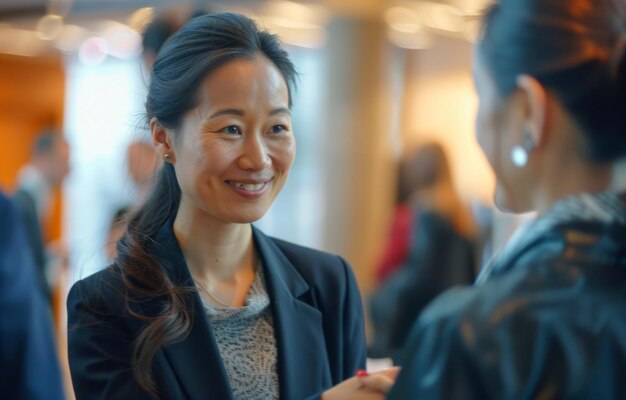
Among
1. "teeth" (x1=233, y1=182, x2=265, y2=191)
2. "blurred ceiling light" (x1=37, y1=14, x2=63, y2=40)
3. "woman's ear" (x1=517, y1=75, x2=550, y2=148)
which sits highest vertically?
"blurred ceiling light" (x1=37, y1=14, x2=63, y2=40)

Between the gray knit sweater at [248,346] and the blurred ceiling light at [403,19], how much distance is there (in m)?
6.67

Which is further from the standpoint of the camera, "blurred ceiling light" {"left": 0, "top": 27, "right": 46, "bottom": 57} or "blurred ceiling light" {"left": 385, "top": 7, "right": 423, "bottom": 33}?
"blurred ceiling light" {"left": 0, "top": 27, "right": 46, "bottom": 57}

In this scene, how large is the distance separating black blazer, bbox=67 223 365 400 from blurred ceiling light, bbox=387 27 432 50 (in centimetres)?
673

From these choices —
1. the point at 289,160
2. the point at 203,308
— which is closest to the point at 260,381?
the point at 203,308

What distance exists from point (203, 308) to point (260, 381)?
0.16m

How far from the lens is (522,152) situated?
123cm

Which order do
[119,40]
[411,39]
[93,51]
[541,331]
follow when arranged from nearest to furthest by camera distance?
[541,331] < [411,39] < [119,40] < [93,51]

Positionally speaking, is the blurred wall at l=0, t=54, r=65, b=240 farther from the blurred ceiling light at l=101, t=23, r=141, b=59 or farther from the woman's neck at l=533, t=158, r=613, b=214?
the woman's neck at l=533, t=158, r=613, b=214

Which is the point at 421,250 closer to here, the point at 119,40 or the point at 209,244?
the point at 209,244

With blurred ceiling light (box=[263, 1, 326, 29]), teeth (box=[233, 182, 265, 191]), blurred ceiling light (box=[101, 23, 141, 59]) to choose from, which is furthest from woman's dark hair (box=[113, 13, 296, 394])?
blurred ceiling light (box=[101, 23, 141, 59])

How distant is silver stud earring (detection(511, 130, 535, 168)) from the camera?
4.00 feet

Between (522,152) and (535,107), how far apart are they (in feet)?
0.23

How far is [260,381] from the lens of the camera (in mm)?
1615

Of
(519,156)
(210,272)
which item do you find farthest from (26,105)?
(519,156)
